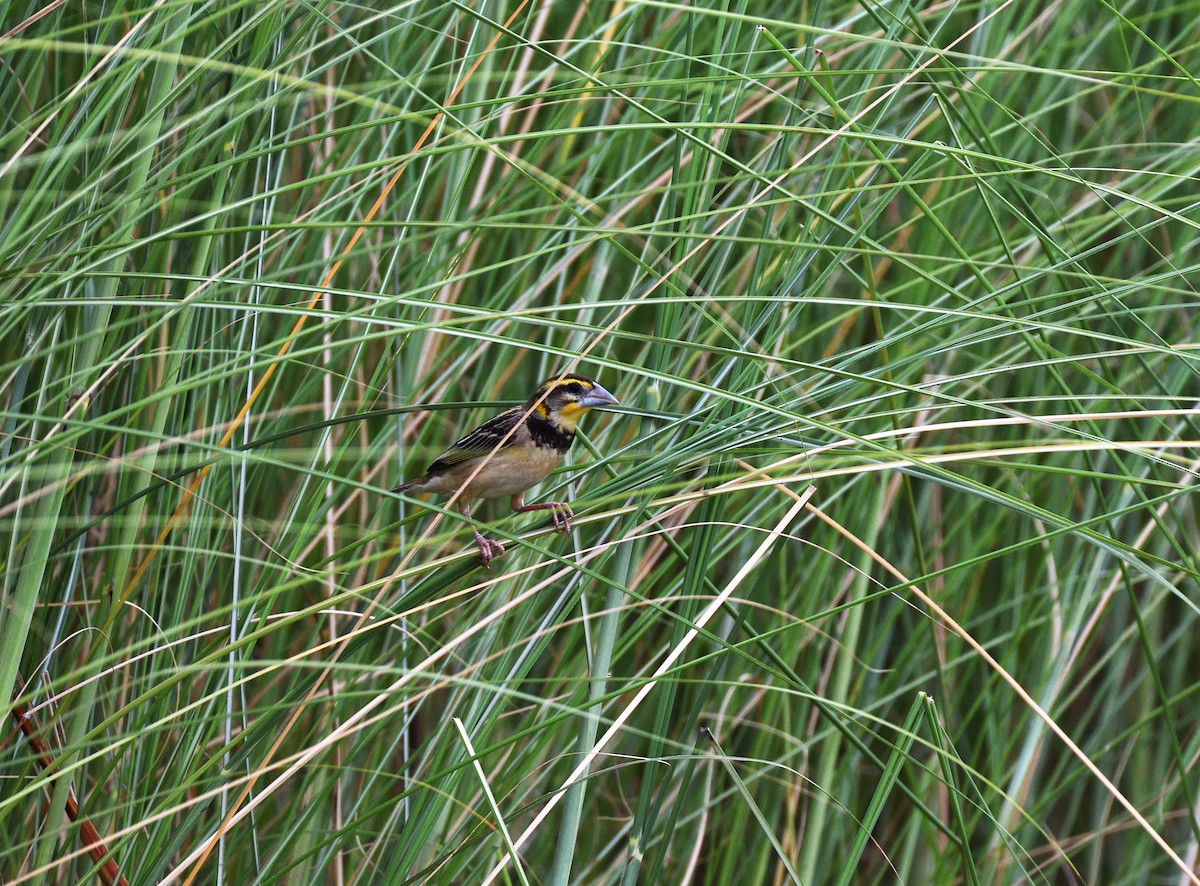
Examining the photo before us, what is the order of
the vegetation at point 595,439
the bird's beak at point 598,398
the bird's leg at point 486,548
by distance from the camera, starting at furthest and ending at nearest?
the bird's beak at point 598,398 < the bird's leg at point 486,548 < the vegetation at point 595,439

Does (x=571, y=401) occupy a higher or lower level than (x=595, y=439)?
higher

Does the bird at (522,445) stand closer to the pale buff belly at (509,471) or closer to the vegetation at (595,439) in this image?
the pale buff belly at (509,471)

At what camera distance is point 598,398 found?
9.60 ft

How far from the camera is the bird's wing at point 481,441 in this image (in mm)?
2973

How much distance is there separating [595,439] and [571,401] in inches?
6.0

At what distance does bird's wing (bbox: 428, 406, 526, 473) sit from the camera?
297 centimetres

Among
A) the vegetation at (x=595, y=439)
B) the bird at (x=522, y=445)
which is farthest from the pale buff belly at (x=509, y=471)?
the vegetation at (x=595, y=439)

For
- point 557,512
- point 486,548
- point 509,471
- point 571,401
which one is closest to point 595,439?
point 571,401

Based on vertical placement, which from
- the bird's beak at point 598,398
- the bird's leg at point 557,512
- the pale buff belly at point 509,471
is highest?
the bird's beak at point 598,398

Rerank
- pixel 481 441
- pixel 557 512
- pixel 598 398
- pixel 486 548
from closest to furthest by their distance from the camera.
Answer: pixel 486 548, pixel 557 512, pixel 598 398, pixel 481 441

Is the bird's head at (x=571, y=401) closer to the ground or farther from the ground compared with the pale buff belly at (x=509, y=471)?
farther from the ground

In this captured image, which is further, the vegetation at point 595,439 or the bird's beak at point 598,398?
the bird's beak at point 598,398

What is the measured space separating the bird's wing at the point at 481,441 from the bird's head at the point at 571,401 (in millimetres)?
84

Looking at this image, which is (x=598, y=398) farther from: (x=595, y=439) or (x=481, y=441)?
(x=481, y=441)
